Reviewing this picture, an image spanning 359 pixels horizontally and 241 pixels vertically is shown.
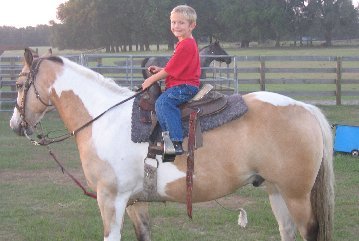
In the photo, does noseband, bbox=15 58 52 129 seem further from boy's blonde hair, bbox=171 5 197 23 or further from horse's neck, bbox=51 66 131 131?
boy's blonde hair, bbox=171 5 197 23

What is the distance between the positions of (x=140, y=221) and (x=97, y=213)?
1751mm

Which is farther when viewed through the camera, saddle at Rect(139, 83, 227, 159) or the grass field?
the grass field

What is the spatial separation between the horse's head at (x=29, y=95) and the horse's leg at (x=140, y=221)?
1.16m

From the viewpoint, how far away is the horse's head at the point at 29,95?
434 centimetres

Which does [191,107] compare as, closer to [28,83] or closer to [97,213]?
[28,83]

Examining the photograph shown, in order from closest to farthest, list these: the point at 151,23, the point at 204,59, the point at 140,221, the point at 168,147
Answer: the point at 168,147
the point at 140,221
the point at 204,59
the point at 151,23

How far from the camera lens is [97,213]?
248 inches

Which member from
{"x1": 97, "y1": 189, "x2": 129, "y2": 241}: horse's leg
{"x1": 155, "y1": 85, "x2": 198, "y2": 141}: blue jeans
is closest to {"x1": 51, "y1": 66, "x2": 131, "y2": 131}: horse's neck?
{"x1": 155, "y1": 85, "x2": 198, "y2": 141}: blue jeans

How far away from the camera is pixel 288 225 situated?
4508mm

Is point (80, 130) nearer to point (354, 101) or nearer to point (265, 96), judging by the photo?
point (265, 96)

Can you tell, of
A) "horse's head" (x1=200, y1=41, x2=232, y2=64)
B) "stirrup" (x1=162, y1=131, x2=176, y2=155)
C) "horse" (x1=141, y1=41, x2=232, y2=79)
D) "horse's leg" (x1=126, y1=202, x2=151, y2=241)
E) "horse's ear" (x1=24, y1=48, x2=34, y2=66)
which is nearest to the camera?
"stirrup" (x1=162, y1=131, x2=176, y2=155)

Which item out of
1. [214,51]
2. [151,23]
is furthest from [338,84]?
[151,23]

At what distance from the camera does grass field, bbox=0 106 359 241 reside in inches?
219

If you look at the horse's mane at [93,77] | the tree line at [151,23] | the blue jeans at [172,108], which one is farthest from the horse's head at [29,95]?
the tree line at [151,23]
